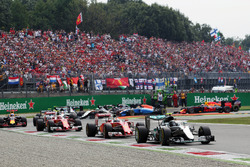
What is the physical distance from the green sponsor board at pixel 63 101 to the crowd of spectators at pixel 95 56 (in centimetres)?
225

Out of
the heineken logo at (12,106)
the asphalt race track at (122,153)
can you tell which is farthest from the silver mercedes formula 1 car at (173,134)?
the heineken logo at (12,106)

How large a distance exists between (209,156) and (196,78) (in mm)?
39342

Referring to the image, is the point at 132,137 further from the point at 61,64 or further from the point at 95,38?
the point at 95,38

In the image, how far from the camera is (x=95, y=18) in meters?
89.9

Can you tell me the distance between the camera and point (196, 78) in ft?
166

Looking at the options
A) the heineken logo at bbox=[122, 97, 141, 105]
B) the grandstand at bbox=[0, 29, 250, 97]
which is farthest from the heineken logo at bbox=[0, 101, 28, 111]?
the heineken logo at bbox=[122, 97, 141, 105]

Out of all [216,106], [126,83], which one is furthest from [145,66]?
[216,106]

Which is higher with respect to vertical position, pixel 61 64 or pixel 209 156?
pixel 61 64

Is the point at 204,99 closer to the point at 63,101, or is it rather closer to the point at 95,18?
the point at 63,101

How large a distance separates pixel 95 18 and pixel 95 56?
3886 cm

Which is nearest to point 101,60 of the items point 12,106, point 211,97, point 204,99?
point 204,99

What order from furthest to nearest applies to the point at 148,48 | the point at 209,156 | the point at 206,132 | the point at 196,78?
the point at 148,48 → the point at 196,78 → the point at 206,132 → the point at 209,156

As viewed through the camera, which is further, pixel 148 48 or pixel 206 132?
pixel 148 48

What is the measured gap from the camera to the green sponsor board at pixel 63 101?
128 ft
